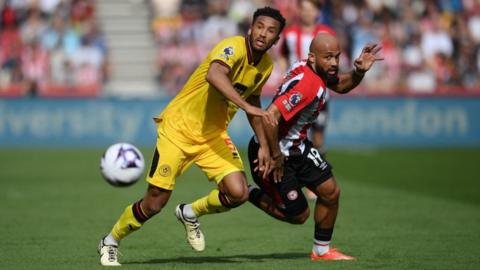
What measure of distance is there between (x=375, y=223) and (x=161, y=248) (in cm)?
316

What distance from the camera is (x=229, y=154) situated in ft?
29.3

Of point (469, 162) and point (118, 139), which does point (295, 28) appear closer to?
point (469, 162)

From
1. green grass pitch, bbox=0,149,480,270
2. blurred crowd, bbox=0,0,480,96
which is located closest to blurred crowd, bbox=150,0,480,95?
blurred crowd, bbox=0,0,480,96

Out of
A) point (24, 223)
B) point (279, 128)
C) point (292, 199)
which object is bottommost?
point (24, 223)

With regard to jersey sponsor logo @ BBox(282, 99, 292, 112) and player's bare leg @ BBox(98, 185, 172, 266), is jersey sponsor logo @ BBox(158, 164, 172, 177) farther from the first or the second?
jersey sponsor logo @ BBox(282, 99, 292, 112)

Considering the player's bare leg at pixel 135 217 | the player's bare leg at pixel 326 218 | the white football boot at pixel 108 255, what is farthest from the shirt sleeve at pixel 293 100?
the white football boot at pixel 108 255

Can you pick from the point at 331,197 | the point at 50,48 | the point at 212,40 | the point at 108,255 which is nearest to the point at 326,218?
the point at 331,197

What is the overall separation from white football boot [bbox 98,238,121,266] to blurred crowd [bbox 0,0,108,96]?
15.7m

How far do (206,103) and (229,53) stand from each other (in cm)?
62

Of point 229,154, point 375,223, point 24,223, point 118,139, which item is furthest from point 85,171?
point 229,154

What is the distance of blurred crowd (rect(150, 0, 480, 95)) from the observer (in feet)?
85.9

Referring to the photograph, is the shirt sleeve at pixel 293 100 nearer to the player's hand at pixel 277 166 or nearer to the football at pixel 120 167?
the player's hand at pixel 277 166

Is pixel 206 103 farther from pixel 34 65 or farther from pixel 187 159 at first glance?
pixel 34 65

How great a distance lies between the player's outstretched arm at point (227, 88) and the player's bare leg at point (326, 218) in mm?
1035
